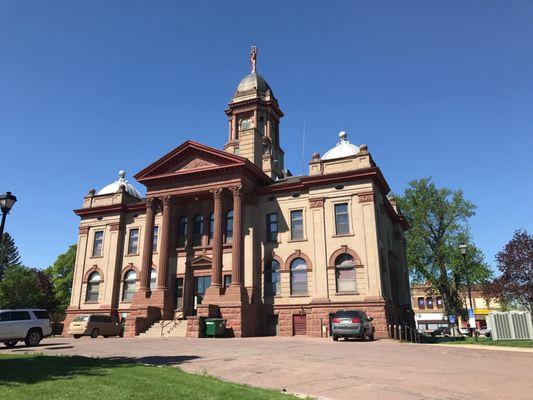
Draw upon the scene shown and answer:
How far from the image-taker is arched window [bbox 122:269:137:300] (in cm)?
3925

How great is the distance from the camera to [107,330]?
32.5 metres

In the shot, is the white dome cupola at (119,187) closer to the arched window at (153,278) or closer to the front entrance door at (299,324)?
the arched window at (153,278)

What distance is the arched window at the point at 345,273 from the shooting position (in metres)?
31.2

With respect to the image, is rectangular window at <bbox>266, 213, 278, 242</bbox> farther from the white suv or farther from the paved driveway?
the white suv

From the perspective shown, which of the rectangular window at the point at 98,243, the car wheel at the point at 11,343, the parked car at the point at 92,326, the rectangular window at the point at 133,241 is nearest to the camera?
the car wheel at the point at 11,343

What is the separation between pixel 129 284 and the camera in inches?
1559

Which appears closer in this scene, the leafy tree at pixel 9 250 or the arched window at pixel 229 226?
the arched window at pixel 229 226

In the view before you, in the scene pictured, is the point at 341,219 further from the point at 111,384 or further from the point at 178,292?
the point at 111,384

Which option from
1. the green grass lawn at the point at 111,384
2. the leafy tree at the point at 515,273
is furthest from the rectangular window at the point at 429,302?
the green grass lawn at the point at 111,384

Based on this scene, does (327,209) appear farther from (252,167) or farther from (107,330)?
(107,330)

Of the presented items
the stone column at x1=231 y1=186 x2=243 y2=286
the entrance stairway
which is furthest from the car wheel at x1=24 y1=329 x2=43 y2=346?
the stone column at x1=231 y1=186 x2=243 y2=286

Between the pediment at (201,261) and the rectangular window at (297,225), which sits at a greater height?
the rectangular window at (297,225)

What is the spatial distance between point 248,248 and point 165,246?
685 centimetres

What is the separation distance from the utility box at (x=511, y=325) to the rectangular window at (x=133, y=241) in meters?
29.9
